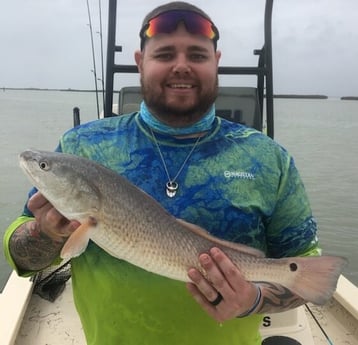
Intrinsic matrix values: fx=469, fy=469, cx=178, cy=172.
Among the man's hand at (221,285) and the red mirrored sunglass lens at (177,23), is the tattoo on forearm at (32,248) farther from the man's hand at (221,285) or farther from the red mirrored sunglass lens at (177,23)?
the red mirrored sunglass lens at (177,23)

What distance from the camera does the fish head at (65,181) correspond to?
6.55 ft

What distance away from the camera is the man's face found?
2391mm

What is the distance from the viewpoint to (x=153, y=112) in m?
2.47

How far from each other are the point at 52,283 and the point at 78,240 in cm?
361

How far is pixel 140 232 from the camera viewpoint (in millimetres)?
2031

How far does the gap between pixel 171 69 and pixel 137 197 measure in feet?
2.37

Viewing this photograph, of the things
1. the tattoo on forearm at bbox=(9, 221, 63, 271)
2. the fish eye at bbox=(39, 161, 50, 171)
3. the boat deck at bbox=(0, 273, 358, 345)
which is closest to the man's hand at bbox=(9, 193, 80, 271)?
the tattoo on forearm at bbox=(9, 221, 63, 271)

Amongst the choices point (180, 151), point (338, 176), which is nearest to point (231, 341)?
point (180, 151)

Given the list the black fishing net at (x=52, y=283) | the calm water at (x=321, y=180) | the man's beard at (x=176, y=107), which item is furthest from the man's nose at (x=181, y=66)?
the calm water at (x=321, y=180)

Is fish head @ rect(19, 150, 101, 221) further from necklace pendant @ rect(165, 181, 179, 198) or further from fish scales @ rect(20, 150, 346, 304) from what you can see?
necklace pendant @ rect(165, 181, 179, 198)

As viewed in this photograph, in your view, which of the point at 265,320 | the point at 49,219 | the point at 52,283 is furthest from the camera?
the point at 52,283

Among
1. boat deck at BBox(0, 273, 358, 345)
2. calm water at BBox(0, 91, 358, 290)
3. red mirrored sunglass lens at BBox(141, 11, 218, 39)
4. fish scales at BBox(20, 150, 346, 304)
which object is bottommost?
calm water at BBox(0, 91, 358, 290)

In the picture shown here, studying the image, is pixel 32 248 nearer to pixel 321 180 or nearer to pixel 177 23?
pixel 177 23

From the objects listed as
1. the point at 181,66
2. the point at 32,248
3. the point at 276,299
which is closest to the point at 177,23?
the point at 181,66
